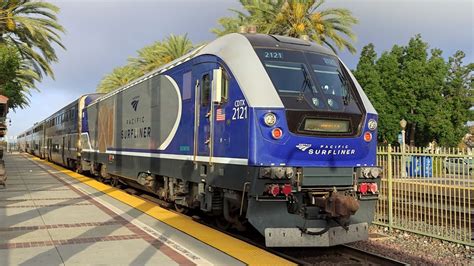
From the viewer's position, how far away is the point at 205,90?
26.8ft

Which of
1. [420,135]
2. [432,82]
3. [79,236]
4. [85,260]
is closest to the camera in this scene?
[85,260]

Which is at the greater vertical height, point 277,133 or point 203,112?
point 203,112

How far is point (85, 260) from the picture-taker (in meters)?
5.97

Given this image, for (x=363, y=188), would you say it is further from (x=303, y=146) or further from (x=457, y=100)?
(x=457, y=100)

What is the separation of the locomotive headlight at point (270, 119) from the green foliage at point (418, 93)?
35711 millimetres

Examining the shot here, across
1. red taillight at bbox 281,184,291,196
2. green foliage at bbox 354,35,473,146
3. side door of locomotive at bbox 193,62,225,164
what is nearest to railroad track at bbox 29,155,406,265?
red taillight at bbox 281,184,291,196

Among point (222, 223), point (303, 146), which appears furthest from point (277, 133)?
point (222, 223)

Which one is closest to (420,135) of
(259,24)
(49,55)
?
(259,24)

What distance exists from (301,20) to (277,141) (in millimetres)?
17091

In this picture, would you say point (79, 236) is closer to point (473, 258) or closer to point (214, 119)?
point (214, 119)

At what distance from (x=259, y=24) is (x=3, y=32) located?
1200 centimetres

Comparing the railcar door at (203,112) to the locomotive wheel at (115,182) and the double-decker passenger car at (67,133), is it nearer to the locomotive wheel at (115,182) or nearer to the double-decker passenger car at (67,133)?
the locomotive wheel at (115,182)

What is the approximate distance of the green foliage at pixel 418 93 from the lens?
3991 centimetres

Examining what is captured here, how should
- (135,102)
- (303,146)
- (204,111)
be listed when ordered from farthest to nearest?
(135,102) < (204,111) < (303,146)
